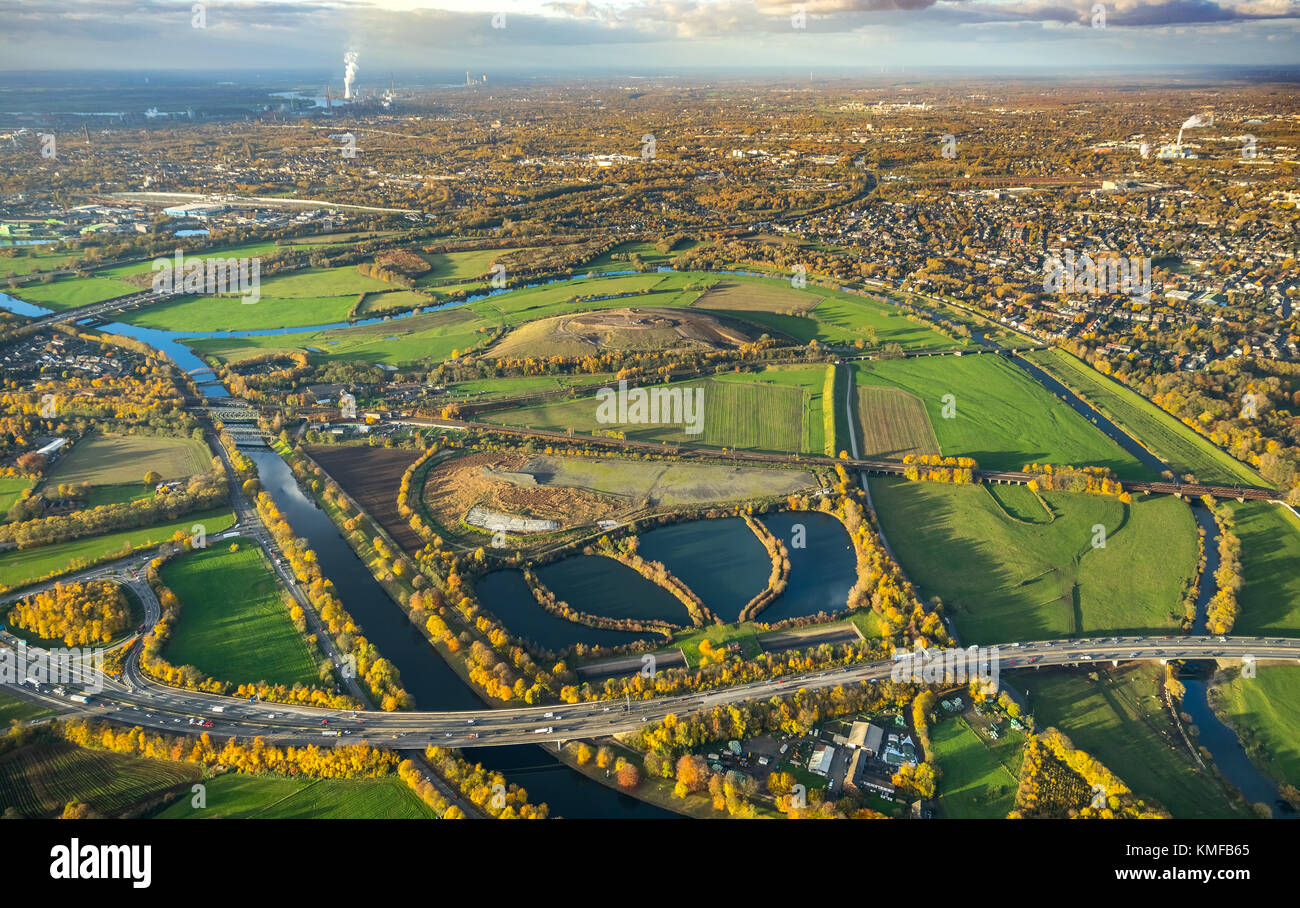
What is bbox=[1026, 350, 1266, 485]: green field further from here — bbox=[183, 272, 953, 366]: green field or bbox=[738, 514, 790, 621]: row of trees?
bbox=[738, 514, 790, 621]: row of trees

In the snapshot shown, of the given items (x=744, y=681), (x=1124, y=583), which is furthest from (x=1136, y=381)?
(x=744, y=681)

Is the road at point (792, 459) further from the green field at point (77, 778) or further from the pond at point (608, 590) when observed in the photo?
the green field at point (77, 778)

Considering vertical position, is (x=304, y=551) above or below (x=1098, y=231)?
below

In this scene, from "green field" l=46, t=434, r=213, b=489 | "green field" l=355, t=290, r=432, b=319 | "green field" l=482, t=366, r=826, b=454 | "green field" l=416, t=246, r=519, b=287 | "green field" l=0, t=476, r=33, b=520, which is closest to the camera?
"green field" l=0, t=476, r=33, b=520

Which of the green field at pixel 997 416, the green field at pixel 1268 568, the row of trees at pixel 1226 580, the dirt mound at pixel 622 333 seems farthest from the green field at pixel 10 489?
the green field at pixel 1268 568

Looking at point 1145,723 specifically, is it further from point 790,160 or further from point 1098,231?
point 790,160

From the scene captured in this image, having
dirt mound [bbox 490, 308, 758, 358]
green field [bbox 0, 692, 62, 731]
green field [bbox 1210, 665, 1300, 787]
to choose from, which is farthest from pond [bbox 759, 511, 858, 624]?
green field [bbox 0, 692, 62, 731]
